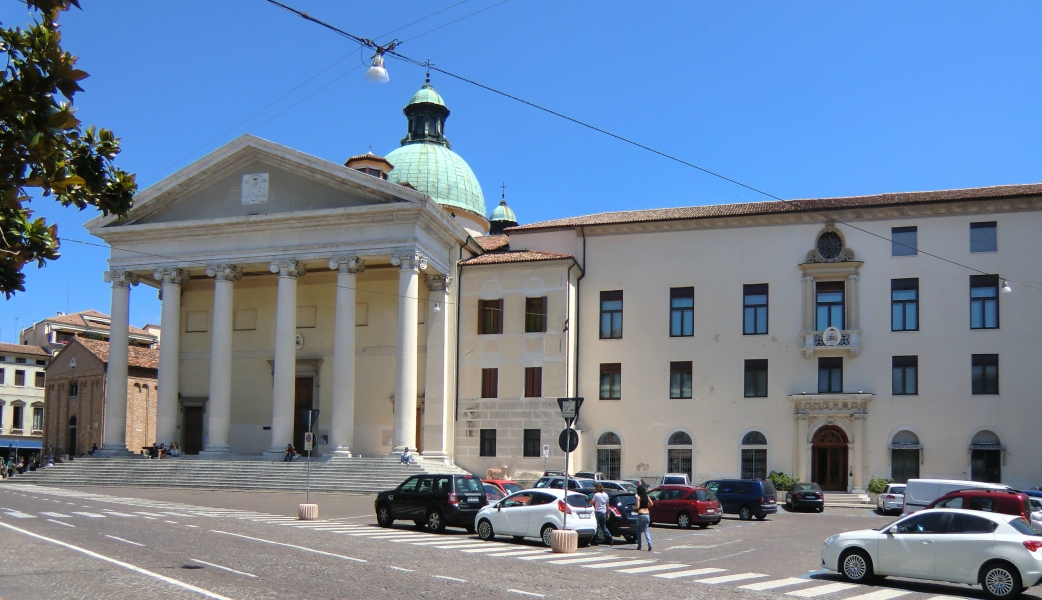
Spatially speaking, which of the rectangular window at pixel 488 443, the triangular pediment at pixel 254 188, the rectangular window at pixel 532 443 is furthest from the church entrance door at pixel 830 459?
the triangular pediment at pixel 254 188

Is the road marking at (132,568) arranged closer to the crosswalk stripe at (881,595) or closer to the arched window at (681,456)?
the crosswalk stripe at (881,595)

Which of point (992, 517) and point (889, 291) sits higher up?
point (889, 291)

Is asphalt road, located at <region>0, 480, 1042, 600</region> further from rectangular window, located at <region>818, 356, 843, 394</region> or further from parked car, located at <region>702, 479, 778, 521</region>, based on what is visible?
rectangular window, located at <region>818, 356, 843, 394</region>

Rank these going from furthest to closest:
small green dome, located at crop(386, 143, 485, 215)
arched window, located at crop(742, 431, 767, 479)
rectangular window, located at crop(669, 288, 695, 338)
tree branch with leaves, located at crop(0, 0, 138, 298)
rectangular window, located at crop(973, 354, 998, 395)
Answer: small green dome, located at crop(386, 143, 485, 215), rectangular window, located at crop(669, 288, 695, 338), arched window, located at crop(742, 431, 767, 479), rectangular window, located at crop(973, 354, 998, 395), tree branch with leaves, located at crop(0, 0, 138, 298)

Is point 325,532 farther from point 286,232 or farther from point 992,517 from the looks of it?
point 286,232

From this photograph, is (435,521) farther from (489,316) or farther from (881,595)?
(489,316)

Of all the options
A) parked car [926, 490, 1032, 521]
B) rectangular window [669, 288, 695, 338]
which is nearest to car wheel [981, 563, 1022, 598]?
parked car [926, 490, 1032, 521]

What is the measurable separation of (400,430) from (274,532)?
19.6m

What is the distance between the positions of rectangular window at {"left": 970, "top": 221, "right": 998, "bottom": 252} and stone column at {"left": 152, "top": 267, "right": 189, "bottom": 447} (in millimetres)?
35514

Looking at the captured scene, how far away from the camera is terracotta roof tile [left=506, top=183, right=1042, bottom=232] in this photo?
41.5 m

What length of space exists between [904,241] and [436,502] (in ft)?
87.9

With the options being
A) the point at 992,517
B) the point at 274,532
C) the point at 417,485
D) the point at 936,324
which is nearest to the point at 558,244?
the point at 936,324

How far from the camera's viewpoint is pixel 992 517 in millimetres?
15859

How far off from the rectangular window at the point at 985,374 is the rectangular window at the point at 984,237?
4.49m
